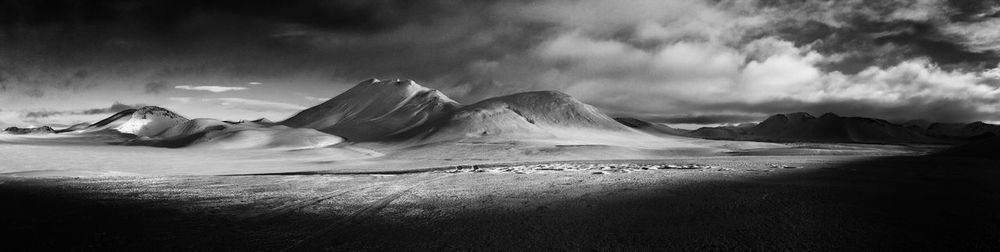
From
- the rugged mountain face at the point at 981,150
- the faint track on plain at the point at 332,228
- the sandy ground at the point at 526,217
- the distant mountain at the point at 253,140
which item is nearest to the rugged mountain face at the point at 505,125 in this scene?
the distant mountain at the point at 253,140

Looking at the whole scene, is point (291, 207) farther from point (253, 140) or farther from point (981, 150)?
point (253, 140)

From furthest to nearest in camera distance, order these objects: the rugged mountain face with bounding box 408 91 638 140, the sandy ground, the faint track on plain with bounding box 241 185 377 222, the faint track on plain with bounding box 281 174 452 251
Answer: the rugged mountain face with bounding box 408 91 638 140 → the faint track on plain with bounding box 241 185 377 222 → the sandy ground → the faint track on plain with bounding box 281 174 452 251

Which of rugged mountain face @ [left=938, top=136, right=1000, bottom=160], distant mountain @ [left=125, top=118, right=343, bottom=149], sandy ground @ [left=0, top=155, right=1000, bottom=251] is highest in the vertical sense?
distant mountain @ [left=125, top=118, right=343, bottom=149]

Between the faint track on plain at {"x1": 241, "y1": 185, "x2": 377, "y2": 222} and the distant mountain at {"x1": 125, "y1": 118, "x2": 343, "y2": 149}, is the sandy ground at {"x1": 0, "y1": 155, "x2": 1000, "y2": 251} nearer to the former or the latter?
the faint track on plain at {"x1": 241, "y1": 185, "x2": 377, "y2": 222}

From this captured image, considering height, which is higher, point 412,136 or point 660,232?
point 412,136

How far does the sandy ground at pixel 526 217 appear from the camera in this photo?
9.45m

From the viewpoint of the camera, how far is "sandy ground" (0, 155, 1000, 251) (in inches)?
372

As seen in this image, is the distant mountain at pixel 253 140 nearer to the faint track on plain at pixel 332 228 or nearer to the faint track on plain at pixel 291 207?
the faint track on plain at pixel 291 207

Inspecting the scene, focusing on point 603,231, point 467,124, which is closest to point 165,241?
point 603,231

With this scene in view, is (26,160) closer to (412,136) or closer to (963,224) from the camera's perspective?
(963,224)

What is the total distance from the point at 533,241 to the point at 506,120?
148m

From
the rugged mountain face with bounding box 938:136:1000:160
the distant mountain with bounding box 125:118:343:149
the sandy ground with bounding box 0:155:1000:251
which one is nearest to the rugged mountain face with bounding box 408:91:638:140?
the distant mountain with bounding box 125:118:343:149

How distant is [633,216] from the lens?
12055 millimetres

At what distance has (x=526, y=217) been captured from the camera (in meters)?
12.3
